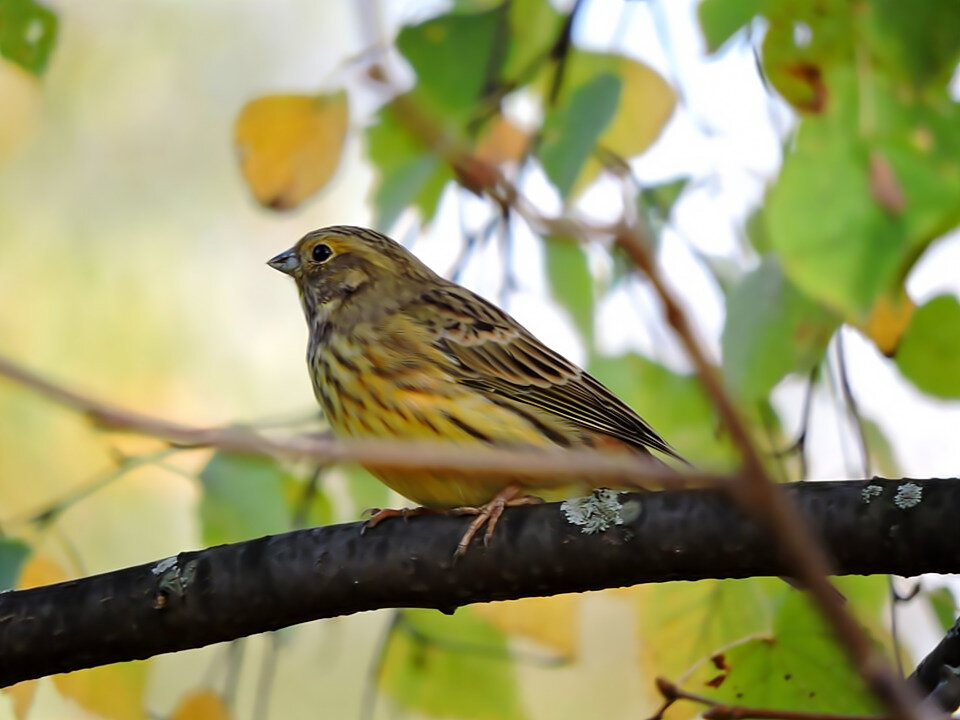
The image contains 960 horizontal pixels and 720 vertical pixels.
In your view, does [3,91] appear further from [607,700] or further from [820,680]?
[607,700]

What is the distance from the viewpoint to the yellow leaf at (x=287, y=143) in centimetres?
291

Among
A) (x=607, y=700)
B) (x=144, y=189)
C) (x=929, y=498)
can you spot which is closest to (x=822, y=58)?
(x=929, y=498)

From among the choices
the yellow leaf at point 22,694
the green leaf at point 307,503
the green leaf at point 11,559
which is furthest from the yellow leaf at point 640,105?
the yellow leaf at point 22,694

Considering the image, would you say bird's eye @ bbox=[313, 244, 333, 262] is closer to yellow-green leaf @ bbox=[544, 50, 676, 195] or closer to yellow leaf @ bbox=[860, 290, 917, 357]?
yellow-green leaf @ bbox=[544, 50, 676, 195]

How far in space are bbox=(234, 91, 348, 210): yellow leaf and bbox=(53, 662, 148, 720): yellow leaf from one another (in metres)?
1.04

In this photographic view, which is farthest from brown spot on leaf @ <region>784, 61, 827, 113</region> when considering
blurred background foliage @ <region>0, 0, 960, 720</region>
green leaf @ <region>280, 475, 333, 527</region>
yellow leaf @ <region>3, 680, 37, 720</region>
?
yellow leaf @ <region>3, 680, 37, 720</region>

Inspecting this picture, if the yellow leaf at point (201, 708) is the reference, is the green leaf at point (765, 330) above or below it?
above

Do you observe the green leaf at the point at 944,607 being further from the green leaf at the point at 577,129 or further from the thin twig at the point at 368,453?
the thin twig at the point at 368,453

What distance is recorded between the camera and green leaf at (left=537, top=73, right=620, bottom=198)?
8.16 feet

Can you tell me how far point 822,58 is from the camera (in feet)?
7.47

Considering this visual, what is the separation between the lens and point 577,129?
8.28 feet

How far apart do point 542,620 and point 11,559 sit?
3.60 feet

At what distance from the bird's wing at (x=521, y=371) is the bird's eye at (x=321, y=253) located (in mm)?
466

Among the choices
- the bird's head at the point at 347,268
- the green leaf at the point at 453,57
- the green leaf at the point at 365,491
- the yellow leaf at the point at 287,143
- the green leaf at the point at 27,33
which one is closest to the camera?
the green leaf at the point at 27,33
